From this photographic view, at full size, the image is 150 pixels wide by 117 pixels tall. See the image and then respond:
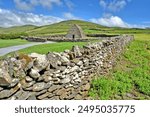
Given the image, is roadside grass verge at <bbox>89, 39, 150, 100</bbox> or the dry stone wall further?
roadside grass verge at <bbox>89, 39, 150, 100</bbox>

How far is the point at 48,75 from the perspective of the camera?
7.03 metres

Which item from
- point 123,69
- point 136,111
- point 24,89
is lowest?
point 123,69

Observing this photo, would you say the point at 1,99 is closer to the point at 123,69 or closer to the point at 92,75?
the point at 92,75

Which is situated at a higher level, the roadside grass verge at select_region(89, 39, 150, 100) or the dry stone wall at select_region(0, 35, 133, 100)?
the dry stone wall at select_region(0, 35, 133, 100)

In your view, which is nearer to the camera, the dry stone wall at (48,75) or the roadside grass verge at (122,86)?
the dry stone wall at (48,75)

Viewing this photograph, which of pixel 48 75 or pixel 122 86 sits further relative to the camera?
pixel 122 86

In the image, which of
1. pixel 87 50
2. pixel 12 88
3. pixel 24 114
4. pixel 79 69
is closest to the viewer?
pixel 24 114

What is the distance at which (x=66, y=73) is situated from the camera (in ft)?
26.0

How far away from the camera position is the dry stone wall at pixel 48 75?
586 centimetres

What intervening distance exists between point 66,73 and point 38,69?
150 cm

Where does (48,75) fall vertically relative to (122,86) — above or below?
above

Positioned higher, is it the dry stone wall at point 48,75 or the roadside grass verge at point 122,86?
the dry stone wall at point 48,75

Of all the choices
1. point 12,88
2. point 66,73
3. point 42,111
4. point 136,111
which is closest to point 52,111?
point 42,111

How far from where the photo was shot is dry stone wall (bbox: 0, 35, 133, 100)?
5855 mm
